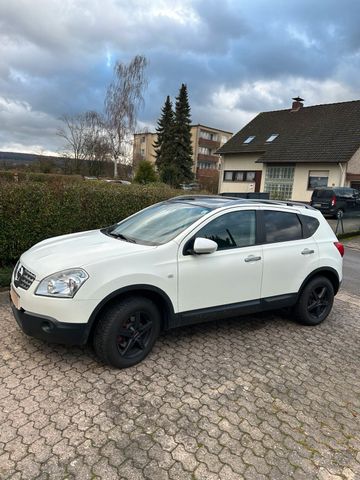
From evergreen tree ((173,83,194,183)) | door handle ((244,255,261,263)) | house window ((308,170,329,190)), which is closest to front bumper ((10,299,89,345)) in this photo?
door handle ((244,255,261,263))

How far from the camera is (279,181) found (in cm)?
2695

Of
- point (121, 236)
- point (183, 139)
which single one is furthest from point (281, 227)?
point (183, 139)

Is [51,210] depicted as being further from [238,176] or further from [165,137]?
[165,137]

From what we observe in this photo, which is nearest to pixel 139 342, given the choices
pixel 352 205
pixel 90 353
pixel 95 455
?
pixel 90 353

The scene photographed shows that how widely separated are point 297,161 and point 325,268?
72.7 feet

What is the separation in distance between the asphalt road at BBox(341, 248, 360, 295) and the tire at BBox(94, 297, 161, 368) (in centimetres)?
452

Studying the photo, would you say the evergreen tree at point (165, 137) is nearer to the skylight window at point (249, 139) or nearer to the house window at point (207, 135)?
the skylight window at point (249, 139)

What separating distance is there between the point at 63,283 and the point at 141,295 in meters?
0.72

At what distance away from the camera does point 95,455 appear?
7.56ft

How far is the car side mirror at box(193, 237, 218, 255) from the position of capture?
3.41 metres

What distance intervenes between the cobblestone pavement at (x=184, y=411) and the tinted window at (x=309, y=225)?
1.40 metres

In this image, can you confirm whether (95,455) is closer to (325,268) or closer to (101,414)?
(101,414)

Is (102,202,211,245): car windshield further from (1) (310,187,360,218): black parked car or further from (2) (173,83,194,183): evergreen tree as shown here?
(2) (173,83,194,183): evergreen tree

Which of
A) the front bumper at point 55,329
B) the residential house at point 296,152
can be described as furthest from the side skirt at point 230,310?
the residential house at point 296,152
